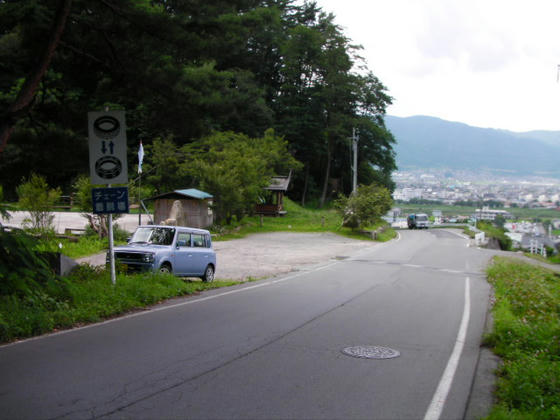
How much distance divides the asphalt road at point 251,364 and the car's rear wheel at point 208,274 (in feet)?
13.3

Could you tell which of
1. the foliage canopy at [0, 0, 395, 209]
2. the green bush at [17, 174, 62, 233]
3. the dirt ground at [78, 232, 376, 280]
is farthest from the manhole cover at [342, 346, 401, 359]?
the green bush at [17, 174, 62, 233]

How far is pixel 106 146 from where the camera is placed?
10.5 metres

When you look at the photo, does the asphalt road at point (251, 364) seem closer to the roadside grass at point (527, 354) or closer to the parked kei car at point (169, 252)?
the roadside grass at point (527, 354)

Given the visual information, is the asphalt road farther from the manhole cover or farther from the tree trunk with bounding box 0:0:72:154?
the tree trunk with bounding box 0:0:72:154

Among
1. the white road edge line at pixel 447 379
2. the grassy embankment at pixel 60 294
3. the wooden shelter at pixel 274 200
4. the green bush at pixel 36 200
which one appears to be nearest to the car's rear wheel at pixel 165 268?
the grassy embankment at pixel 60 294

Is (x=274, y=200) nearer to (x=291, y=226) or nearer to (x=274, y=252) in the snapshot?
(x=291, y=226)

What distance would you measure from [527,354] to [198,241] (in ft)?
34.1

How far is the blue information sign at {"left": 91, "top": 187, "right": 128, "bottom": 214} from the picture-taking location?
1056 centimetres

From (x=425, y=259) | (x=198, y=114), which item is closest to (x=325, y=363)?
(x=198, y=114)

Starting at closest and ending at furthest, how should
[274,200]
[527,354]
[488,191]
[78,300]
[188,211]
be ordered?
[527,354], [78,300], [188,211], [274,200], [488,191]

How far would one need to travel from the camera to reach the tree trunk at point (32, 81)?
9719 mm

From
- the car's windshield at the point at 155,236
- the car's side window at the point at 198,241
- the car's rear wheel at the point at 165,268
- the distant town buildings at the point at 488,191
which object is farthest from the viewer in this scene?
the distant town buildings at the point at 488,191

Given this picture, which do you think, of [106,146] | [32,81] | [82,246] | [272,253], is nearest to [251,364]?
[106,146]

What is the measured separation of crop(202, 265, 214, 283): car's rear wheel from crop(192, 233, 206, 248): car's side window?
0.72 m
